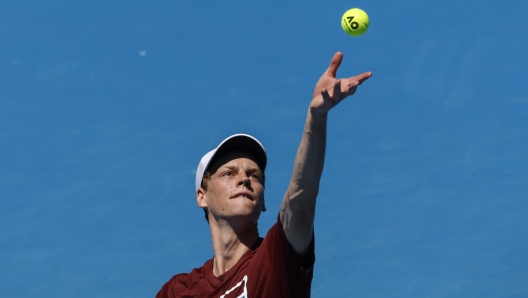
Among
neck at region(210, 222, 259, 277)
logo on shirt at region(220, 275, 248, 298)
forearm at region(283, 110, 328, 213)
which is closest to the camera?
forearm at region(283, 110, 328, 213)

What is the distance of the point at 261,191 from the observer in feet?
21.0

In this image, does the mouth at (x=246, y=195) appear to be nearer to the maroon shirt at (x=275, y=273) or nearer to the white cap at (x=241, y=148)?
the white cap at (x=241, y=148)

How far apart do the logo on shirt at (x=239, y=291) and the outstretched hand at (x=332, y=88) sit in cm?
145

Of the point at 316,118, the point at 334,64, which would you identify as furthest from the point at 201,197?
the point at 334,64

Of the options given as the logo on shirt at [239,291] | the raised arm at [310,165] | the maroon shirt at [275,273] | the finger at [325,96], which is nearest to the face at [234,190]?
the maroon shirt at [275,273]

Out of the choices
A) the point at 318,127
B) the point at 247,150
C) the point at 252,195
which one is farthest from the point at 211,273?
the point at 318,127

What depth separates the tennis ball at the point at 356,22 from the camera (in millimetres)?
7656

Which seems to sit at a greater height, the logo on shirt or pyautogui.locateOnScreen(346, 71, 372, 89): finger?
pyautogui.locateOnScreen(346, 71, 372, 89): finger

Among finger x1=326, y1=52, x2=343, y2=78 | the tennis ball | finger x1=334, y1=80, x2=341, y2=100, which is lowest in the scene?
finger x1=334, y1=80, x2=341, y2=100

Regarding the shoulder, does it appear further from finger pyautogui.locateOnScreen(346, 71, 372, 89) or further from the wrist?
finger pyautogui.locateOnScreen(346, 71, 372, 89)

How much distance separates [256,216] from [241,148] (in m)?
0.73

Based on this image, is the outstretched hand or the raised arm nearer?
the outstretched hand

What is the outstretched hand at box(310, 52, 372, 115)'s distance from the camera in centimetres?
453

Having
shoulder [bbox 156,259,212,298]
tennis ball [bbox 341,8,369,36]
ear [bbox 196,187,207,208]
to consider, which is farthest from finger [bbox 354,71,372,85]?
tennis ball [bbox 341,8,369,36]
